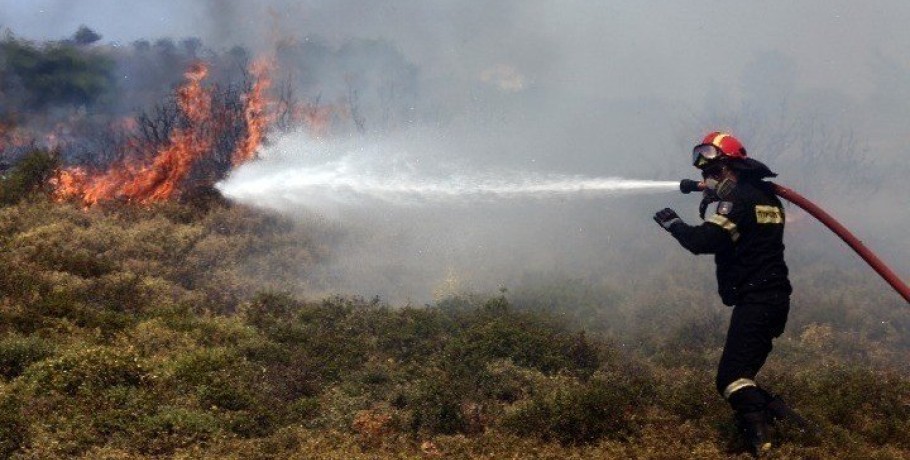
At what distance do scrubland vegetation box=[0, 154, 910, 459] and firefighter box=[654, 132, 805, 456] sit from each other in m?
0.38

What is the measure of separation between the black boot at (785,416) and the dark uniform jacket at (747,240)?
929mm

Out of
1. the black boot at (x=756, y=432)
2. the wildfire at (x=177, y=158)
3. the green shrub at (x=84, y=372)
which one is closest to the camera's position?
the black boot at (x=756, y=432)

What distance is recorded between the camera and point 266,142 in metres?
17.9

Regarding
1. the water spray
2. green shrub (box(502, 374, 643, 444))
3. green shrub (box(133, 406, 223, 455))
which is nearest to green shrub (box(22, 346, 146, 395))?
green shrub (box(133, 406, 223, 455))

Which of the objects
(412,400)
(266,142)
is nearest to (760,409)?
(412,400)

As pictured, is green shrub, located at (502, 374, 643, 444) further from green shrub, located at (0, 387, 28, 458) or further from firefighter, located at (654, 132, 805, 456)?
green shrub, located at (0, 387, 28, 458)

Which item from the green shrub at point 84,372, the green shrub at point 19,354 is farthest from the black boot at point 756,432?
the green shrub at point 19,354

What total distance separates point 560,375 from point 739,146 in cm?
316

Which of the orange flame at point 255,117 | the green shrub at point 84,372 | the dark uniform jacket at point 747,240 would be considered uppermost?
the orange flame at point 255,117

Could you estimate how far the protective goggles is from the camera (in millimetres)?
7105

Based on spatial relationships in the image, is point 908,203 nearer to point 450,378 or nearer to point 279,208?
point 279,208

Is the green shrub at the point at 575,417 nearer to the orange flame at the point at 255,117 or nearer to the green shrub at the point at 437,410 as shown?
the green shrub at the point at 437,410

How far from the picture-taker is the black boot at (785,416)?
700 centimetres

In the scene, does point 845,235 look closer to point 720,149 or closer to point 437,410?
point 720,149
